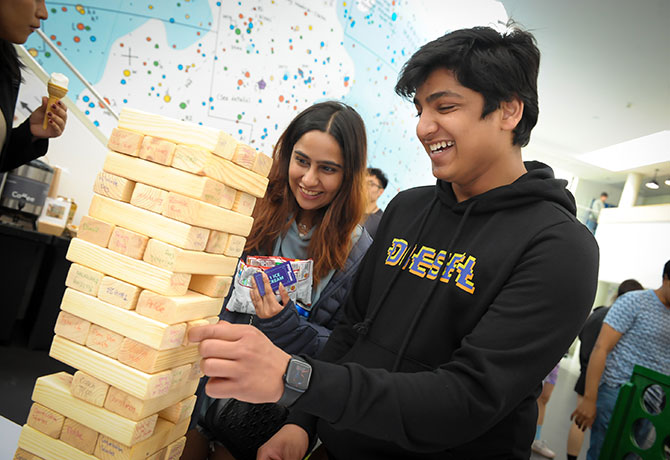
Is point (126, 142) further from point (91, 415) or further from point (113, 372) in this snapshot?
point (91, 415)

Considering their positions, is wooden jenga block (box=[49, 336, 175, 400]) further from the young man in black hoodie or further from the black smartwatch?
the black smartwatch

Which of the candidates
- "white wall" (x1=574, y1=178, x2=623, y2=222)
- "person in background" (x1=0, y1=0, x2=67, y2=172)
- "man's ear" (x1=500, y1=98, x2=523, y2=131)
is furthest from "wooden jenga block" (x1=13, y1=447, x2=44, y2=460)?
"white wall" (x1=574, y1=178, x2=623, y2=222)

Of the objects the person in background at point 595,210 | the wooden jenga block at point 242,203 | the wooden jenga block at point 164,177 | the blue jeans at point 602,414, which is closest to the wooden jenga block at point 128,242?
the wooden jenga block at point 164,177

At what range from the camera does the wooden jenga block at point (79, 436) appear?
3.42 feet

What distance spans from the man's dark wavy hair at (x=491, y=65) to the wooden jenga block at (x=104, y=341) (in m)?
1.06

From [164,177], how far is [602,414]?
3817mm

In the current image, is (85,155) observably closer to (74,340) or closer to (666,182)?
(74,340)

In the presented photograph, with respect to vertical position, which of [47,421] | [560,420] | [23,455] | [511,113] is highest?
[511,113]

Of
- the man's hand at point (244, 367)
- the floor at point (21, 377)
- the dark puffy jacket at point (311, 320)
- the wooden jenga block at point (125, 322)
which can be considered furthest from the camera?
the floor at point (21, 377)

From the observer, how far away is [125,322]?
1.01m

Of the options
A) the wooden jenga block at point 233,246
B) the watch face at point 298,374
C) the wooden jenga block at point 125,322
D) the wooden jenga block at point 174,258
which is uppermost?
the wooden jenga block at point 233,246

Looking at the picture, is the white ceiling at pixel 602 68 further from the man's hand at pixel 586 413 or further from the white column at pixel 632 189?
the man's hand at pixel 586 413

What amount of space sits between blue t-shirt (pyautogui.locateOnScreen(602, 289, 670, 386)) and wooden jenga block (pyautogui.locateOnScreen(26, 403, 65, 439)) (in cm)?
357

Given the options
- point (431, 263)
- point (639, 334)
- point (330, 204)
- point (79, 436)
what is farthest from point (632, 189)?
point (79, 436)
